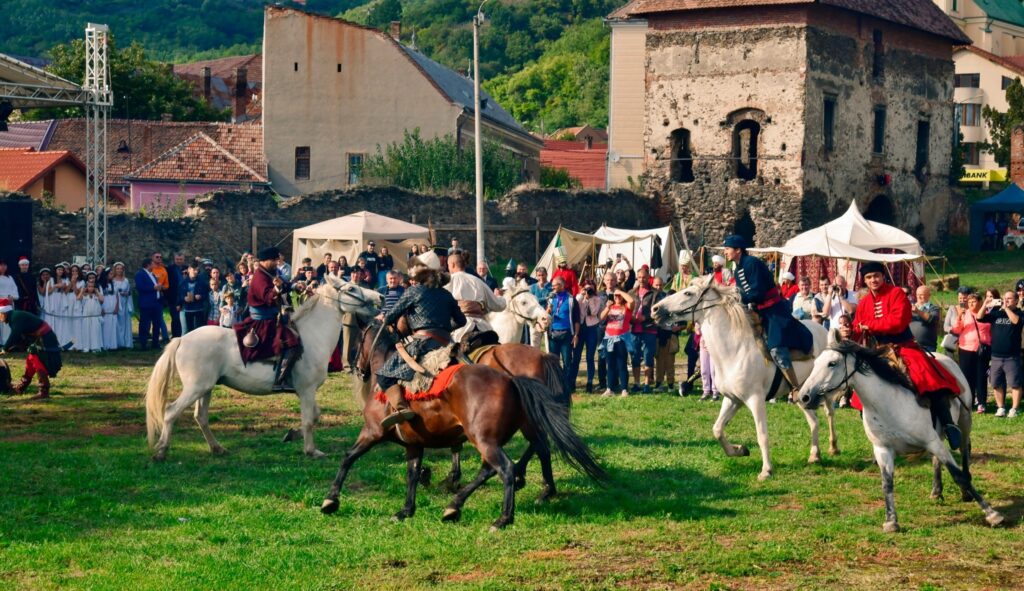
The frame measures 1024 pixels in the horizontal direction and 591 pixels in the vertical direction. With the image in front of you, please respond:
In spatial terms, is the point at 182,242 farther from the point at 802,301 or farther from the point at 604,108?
the point at 604,108

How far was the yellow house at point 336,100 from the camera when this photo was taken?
48188 millimetres

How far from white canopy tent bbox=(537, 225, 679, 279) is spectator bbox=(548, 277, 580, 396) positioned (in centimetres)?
1372

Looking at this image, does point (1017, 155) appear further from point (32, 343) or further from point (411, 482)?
point (411, 482)

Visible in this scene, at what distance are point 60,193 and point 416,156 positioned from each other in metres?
16.5

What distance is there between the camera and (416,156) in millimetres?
44031

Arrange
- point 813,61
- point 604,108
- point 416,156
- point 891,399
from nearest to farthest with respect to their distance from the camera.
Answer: point 891,399 → point 813,61 → point 416,156 → point 604,108

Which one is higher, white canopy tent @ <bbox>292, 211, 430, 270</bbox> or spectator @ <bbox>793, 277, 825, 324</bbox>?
white canopy tent @ <bbox>292, 211, 430, 270</bbox>

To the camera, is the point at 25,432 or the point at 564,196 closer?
the point at 25,432

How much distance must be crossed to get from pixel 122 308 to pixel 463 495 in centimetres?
1768

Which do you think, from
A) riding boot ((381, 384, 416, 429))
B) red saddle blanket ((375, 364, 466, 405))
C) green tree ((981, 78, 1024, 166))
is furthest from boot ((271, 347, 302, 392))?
green tree ((981, 78, 1024, 166))

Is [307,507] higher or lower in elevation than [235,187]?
lower

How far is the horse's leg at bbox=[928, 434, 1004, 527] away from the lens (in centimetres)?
1055

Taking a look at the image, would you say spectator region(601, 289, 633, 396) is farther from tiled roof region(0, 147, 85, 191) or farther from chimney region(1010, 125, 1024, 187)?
chimney region(1010, 125, 1024, 187)

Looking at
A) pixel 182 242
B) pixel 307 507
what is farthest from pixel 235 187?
pixel 307 507
